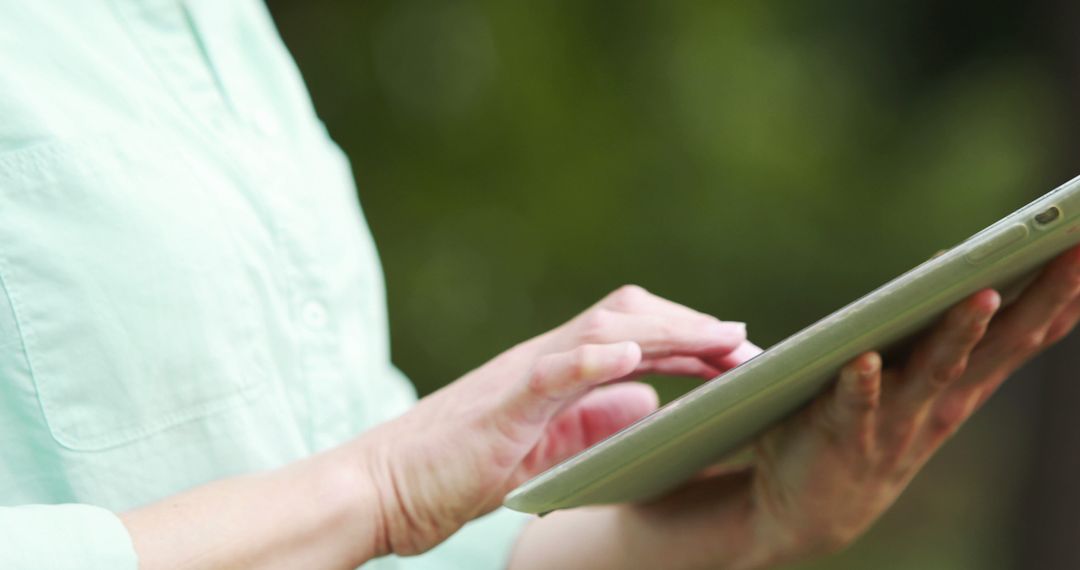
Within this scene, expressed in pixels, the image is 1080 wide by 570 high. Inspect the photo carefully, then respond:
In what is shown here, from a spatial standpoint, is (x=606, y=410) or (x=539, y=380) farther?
(x=606, y=410)

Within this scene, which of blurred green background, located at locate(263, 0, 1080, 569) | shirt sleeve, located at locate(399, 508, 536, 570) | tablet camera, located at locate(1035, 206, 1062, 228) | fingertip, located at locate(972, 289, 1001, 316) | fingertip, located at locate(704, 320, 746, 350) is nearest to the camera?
tablet camera, located at locate(1035, 206, 1062, 228)

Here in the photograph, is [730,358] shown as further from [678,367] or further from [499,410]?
[499,410]

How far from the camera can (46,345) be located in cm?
92

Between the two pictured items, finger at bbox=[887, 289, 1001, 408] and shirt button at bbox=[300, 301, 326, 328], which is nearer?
finger at bbox=[887, 289, 1001, 408]

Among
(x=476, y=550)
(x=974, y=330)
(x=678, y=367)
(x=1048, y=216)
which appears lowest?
(x=476, y=550)

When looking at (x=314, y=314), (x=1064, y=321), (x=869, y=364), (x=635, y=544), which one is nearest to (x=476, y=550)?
(x=635, y=544)

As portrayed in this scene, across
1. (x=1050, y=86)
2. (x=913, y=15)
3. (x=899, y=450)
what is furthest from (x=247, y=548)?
(x=913, y=15)

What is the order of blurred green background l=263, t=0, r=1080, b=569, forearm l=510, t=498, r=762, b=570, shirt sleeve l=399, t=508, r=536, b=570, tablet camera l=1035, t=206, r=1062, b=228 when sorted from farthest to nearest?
blurred green background l=263, t=0, r=1080, b=569 < shirt sleeve l=399, t=508, r=536, b=570 < forearm l=510, t=498, r=762, b=570 < tablet camera l=1035, t=206, r=1062, b=228

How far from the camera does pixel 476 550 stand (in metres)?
1.38

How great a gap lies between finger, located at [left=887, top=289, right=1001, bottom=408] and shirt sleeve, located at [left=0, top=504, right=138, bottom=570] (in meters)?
0.71

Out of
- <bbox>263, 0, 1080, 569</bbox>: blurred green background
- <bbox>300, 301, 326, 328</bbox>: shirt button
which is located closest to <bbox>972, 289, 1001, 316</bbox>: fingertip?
<bbox>300, 301, 326, 328</bbox>: shirt button

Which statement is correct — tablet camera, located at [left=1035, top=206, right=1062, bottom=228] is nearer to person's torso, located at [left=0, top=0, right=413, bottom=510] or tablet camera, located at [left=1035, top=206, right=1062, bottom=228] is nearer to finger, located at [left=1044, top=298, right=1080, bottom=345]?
finger, located at [left=1044, top=298, right=1080, bottom=345]

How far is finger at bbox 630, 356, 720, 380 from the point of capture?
1053 millimetres

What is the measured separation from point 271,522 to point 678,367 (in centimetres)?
43
